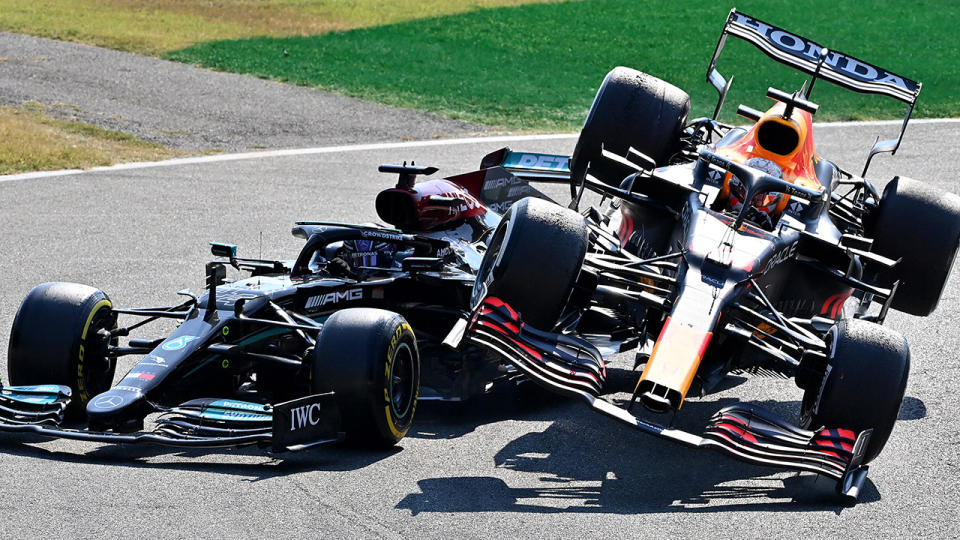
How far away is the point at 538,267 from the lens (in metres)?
8.45

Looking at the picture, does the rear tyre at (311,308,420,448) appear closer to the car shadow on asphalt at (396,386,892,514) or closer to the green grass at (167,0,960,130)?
the car shadow on asphalt at (396,386,892,514)

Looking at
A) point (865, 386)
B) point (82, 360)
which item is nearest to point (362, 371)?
point (82, 360)

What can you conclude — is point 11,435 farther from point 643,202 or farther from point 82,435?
point 643,202

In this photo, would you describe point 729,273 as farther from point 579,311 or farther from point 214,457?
point 214,457

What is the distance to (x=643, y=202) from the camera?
34.6 feet

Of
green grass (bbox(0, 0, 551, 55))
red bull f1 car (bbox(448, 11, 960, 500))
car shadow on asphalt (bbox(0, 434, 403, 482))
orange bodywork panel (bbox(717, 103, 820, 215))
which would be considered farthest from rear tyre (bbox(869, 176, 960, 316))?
green grass (bbox(0, 0, 551, 55))

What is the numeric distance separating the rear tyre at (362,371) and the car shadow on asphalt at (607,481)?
51 cm

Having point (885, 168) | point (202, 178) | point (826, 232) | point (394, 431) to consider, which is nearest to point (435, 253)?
point (394, 431)

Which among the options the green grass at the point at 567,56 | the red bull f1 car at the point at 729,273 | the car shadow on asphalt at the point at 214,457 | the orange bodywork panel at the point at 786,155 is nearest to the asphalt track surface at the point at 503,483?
the car shadow on asphalt at the point at 214,457

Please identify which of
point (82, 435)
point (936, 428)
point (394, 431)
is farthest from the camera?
point (936, 428)

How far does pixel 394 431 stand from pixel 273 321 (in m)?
1.20

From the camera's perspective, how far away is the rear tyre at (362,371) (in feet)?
25.8

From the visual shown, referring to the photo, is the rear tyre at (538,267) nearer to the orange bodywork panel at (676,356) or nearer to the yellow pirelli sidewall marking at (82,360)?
the orange bodywork panel at (676,356)

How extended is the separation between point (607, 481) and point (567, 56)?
68.7 feet
